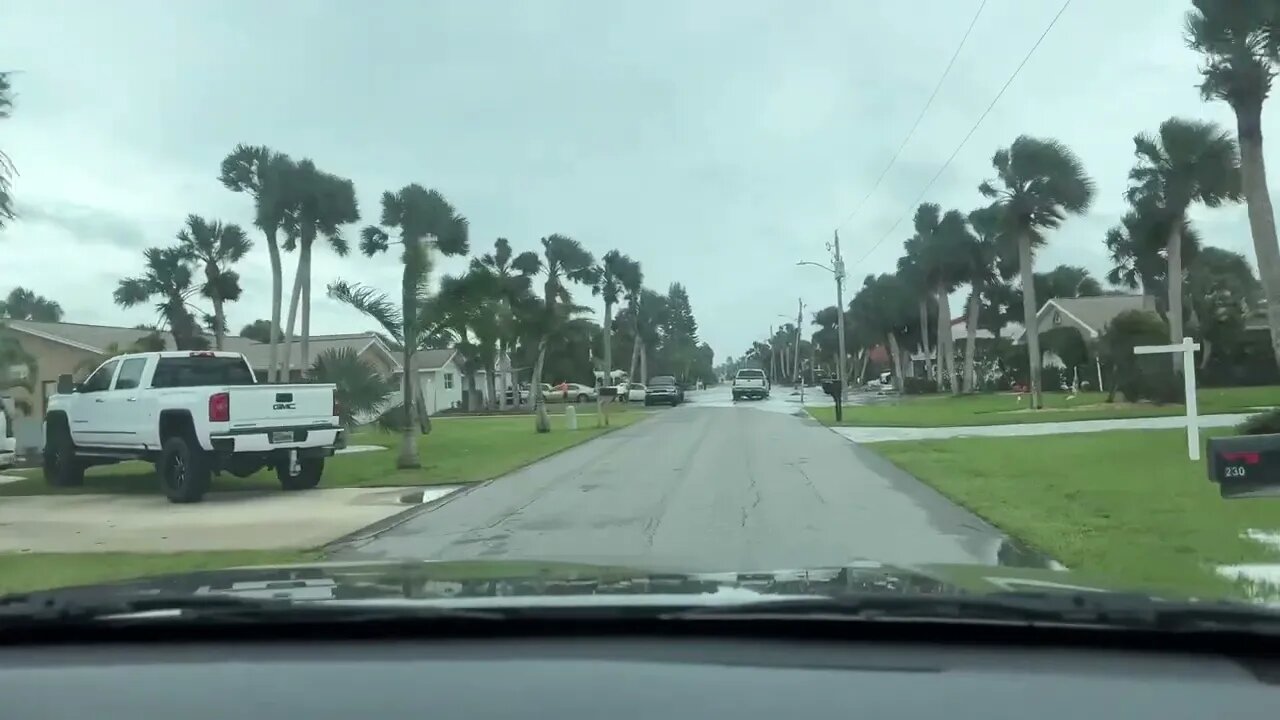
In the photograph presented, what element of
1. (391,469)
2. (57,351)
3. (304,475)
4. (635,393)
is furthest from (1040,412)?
(635,393)

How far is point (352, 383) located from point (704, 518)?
10547mm

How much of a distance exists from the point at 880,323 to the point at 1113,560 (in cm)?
7437

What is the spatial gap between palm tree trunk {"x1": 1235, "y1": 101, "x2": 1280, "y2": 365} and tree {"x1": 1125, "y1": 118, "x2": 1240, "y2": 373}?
33.7ft

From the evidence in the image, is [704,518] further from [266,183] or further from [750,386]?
[750,386]

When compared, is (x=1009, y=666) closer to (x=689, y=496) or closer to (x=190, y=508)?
(x=689, y=496)

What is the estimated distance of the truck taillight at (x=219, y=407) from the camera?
49.9 ft

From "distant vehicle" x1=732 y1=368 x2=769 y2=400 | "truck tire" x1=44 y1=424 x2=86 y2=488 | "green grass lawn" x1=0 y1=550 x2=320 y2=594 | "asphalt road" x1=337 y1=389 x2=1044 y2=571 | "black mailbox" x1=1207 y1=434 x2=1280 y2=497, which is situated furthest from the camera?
"distant vehicle" x1=732 y1=368 x2=769 y2=400

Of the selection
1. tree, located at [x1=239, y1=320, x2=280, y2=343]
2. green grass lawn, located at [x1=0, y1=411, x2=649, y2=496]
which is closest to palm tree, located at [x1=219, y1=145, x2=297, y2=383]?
green grass lawn, located at [x1=0, y1=411, x2=649, y2=496]

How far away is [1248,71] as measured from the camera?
19.9 meters

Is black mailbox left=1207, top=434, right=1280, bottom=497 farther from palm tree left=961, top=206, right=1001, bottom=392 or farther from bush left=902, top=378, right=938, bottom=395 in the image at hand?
bush left=902, top=378, right=938, bottom=395

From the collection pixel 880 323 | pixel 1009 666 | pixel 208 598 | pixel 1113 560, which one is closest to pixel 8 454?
pixel 1113 560

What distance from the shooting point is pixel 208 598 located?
332 cm

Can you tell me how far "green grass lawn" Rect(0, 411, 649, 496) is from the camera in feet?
59.7

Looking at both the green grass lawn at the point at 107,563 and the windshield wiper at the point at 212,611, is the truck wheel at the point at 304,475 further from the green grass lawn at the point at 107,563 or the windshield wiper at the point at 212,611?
the windshield wiper at the point at 212,611
